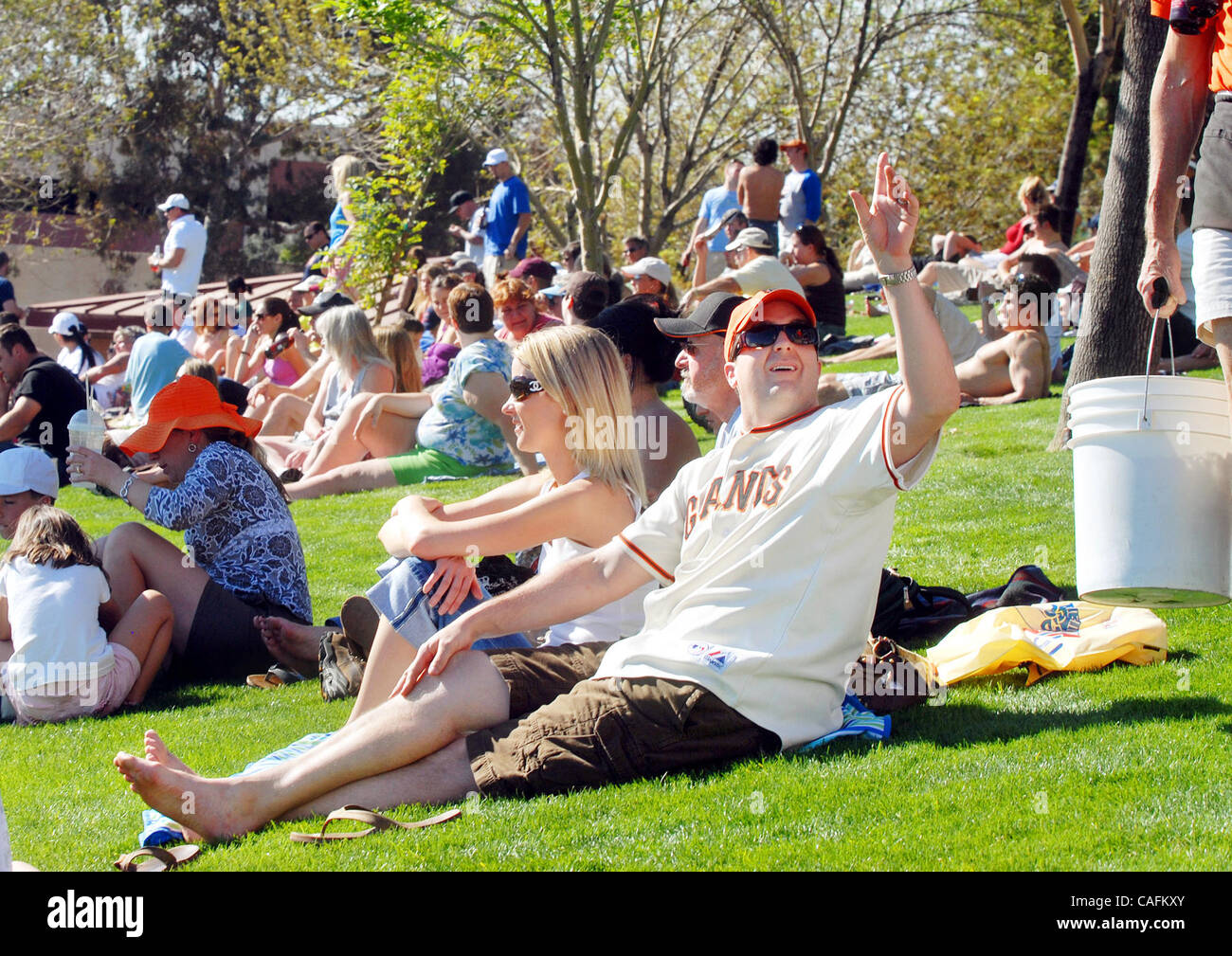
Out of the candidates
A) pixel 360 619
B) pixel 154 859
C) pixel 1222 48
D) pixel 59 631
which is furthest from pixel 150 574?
pixel 1222 48

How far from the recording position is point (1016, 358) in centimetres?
1073

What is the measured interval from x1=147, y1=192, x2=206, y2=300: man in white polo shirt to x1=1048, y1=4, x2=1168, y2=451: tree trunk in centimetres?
1156

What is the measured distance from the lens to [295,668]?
20.6 ft

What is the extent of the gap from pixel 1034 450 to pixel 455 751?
5.74 metres

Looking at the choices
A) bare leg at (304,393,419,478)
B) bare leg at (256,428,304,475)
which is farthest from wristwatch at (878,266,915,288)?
bare leg at (256,428,304,475)

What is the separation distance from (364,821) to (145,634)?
2.59m

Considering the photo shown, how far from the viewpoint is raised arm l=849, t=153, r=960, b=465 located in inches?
137

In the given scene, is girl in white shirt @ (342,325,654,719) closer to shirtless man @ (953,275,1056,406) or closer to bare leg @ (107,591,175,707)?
bare leg @ (107,591,175,707)

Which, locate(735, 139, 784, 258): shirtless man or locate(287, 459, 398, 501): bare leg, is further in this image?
locate(735, 139, 784, 258): shirtless man

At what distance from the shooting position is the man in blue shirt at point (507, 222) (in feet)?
51.1

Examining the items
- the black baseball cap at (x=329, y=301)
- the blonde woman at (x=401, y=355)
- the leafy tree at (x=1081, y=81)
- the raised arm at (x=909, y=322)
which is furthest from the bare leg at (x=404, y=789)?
the leafy tree at (x=1081, y=81)
